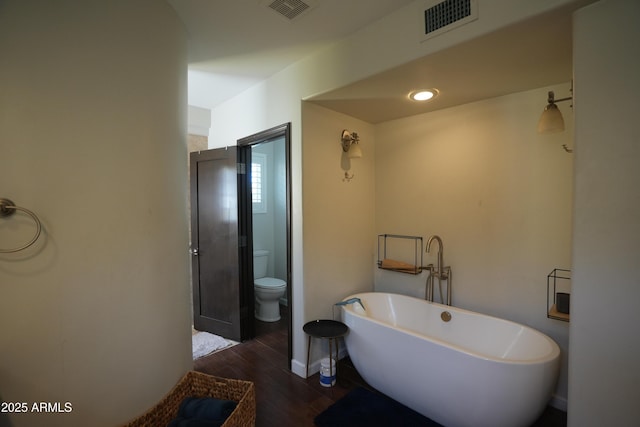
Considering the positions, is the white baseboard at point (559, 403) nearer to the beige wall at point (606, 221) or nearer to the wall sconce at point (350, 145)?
the beige wall at point (606, 221)

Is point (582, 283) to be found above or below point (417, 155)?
below

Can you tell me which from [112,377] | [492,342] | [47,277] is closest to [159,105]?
[47,277]

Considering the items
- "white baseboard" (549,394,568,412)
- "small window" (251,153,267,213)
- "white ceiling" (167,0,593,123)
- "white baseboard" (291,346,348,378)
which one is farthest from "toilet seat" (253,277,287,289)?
"white baseboard" (549,394,568,412)

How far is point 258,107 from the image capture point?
2.95 m

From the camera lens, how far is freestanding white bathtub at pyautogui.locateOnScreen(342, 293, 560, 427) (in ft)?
5.32

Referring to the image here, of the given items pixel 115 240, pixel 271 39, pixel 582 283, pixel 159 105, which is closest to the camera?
pixel 582 283

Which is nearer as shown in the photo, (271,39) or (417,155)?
(271,39)

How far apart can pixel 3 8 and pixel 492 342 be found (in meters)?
3.19

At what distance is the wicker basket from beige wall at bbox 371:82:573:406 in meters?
1.80

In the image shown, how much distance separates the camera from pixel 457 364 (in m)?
1.76

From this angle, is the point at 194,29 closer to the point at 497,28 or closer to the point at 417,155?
the point at 497,28

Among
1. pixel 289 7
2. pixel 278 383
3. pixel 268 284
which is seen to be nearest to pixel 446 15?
pixel 289 7

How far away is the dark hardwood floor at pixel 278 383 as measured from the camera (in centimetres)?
205

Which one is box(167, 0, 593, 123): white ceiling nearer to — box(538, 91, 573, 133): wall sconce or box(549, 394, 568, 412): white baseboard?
box(538, 91, 573, 133): wall sconce
